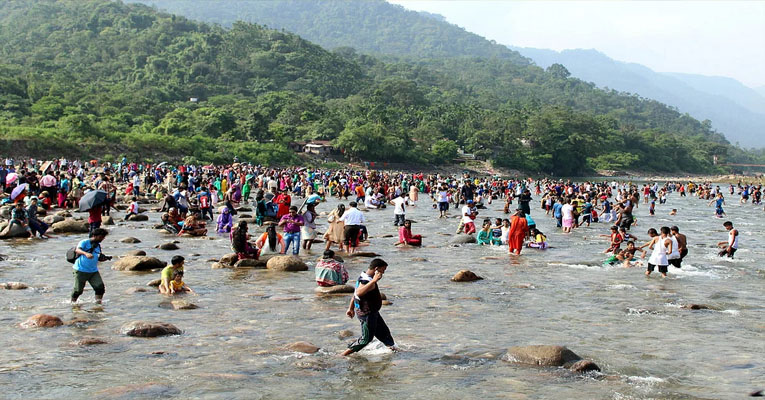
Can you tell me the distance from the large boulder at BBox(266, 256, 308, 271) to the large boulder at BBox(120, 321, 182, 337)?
196 inches

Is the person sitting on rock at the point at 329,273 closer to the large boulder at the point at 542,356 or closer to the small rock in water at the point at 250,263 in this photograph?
the small rock in water at the point at 250,263

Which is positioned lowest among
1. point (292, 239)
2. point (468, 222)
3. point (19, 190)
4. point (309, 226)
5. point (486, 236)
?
point (486, 236)

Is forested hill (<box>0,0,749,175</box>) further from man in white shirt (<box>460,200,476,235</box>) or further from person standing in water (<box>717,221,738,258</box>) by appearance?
person standing in water (<box>717,221,738,258</box>)

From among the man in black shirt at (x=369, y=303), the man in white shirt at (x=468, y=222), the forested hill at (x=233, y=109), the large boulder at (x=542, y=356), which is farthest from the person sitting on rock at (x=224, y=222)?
the forested hill at (x=233, y=109)

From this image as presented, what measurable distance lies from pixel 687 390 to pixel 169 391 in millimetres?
5416

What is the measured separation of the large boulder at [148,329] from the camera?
8.94m

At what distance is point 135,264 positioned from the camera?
44.8 ft

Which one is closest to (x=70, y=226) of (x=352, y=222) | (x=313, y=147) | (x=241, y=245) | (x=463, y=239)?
(x=241, y=245)

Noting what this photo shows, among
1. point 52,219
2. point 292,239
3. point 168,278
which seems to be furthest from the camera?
point 52,219

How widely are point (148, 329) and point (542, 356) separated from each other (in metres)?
5.08

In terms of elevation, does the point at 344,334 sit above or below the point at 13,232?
above

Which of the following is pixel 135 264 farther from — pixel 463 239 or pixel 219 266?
pixel 463 239

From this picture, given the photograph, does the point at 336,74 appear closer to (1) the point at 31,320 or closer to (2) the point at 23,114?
(2) the point at 23,114

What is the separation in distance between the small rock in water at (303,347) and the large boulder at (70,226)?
12.9 metres
